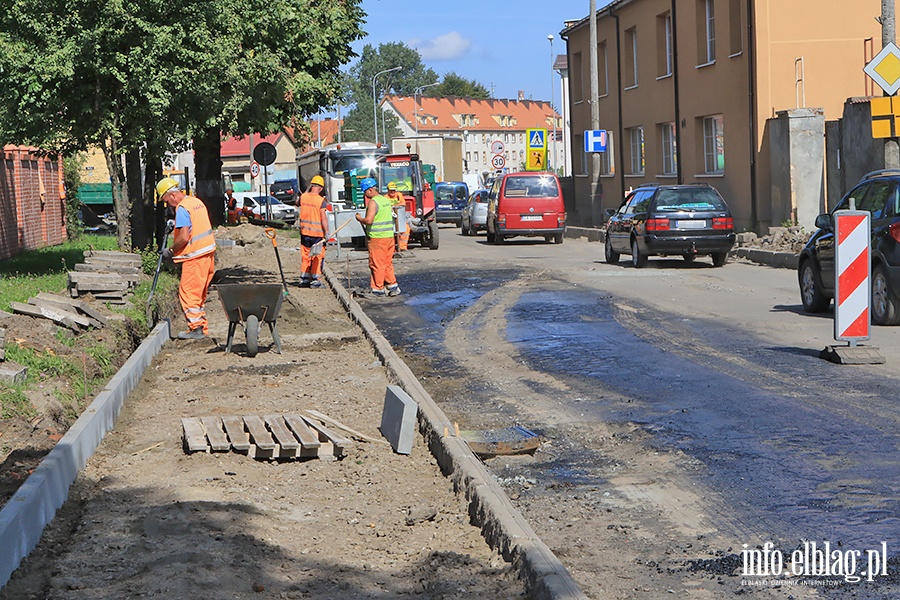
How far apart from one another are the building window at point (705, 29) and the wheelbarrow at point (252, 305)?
21900 mm

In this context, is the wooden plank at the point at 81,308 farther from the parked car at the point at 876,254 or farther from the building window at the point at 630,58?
the building window at the point at 630,58

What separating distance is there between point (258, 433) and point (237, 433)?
189 mm

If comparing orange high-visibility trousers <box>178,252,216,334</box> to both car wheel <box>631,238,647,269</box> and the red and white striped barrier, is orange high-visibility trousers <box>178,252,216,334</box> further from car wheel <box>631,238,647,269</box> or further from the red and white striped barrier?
car wheel <box>631,238,647,269</box>

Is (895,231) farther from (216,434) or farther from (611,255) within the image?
(611,255)

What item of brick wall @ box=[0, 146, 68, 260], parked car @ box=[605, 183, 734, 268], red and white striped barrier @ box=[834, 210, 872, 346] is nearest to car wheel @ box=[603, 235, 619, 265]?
parked car @ box=[605, 183, 734, 268]

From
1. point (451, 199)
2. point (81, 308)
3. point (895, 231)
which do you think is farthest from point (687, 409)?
point (451, 199)

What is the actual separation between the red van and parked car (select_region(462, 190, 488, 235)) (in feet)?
18.2

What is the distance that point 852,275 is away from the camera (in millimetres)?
11055

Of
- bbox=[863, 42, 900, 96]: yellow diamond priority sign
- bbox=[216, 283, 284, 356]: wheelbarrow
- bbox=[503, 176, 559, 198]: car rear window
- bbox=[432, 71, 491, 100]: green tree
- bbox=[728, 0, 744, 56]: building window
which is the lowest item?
bbox=[216, 283, 284, 356]: wheelbarrow

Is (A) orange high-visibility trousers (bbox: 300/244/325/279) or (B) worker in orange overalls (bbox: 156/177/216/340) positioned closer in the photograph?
(B) worker in orange overalls (bbox: 156/177/216/340)

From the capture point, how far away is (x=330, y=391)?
33.7 ft

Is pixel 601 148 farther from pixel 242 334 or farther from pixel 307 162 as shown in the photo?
pixel 242 334

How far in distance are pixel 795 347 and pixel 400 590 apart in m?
7.61

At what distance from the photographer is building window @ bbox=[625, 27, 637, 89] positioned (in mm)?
38875
